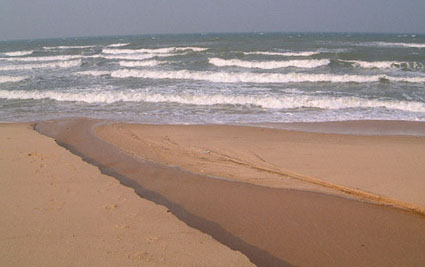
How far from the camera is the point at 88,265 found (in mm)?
2875

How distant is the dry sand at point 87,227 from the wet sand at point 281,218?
454mm

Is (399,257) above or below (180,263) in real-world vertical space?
below

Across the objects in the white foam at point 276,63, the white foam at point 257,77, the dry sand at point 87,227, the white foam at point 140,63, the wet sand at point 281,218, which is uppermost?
the white foam at point 276,63

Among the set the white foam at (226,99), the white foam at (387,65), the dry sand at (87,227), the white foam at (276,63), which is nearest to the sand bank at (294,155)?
the dry sand at (87,227)

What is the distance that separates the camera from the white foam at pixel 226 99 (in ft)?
37.6

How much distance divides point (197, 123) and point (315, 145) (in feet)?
11.0

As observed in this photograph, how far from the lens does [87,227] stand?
3496mm

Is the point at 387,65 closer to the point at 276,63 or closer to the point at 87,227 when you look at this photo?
the point at 276,63

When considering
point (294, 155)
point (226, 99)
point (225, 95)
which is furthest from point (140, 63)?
point (294, 155)

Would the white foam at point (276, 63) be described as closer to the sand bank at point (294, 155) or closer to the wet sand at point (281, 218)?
the sand bank at point (294, 155)

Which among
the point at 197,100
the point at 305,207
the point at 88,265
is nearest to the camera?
the point at 88,265

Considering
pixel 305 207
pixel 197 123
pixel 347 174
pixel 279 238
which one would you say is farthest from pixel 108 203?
pixel 197 123

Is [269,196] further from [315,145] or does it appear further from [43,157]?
[43,157]

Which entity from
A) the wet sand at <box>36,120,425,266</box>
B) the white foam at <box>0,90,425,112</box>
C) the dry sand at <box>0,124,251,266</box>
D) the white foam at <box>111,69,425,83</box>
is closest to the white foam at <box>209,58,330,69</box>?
the white foam at <box>111,69,425,83</box>
